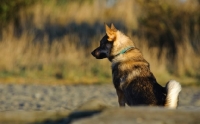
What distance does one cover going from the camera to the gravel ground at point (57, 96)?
1109 cm

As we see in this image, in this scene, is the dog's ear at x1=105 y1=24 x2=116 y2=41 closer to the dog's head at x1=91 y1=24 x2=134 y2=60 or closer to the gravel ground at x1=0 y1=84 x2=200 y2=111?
the dog's head at x1=91 y1=24 x2=134 y2=60

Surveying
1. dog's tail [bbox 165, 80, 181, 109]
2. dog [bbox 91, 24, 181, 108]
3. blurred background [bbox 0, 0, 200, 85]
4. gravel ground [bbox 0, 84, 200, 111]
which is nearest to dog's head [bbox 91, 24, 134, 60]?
dog [bbox 91, 24, 181, 108]

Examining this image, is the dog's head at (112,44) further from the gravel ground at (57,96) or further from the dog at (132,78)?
the gravel ground at (57,96)

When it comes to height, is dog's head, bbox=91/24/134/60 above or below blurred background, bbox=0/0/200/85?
below

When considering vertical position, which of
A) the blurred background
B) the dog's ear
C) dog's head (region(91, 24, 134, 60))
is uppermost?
the blurred background

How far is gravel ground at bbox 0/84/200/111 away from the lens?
11.1m

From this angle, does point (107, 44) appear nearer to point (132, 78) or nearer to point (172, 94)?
point (132, 78)

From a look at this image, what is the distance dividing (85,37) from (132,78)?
14073 millimetres

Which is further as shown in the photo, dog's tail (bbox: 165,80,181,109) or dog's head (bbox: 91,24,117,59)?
dog's head (bbox: 91,24,117,59)

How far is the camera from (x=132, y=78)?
7258mm

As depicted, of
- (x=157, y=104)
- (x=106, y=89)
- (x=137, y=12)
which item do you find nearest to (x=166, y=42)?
(x=137, y=12)

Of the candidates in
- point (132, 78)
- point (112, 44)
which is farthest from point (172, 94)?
point (112, 44)

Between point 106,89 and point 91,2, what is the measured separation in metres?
10.6

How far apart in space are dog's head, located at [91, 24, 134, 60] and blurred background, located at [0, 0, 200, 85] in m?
8.15
